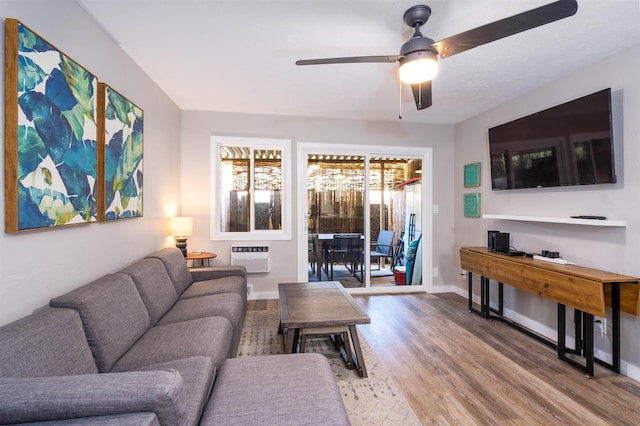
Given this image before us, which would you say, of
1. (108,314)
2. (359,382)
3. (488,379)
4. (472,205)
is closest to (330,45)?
(108,314)

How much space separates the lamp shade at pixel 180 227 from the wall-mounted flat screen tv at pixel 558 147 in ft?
12.1

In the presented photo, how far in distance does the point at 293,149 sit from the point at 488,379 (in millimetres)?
3291

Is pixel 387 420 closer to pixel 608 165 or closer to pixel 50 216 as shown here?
pixel 50 216

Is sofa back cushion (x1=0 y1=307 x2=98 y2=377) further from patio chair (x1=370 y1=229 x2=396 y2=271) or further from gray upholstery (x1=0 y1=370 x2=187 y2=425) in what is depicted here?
patio chair (x1=370 y1=229 x2=396 y2=271)

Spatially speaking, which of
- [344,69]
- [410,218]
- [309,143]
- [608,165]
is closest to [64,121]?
[344,69]

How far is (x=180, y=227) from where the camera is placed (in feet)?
10.9

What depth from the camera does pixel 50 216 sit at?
1.53 m

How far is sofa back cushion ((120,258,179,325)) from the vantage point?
2.08 metres

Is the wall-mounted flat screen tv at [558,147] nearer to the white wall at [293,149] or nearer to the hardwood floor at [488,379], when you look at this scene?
the white wall at [293,149]

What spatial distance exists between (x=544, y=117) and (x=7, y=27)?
152 inches

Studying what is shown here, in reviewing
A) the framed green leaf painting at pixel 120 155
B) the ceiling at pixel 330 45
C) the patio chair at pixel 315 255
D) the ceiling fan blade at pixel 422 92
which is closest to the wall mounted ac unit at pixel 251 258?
the patio chair at pixel 315 255

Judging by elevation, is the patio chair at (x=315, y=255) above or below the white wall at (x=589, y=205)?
below

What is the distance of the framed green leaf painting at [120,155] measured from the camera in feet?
6.70

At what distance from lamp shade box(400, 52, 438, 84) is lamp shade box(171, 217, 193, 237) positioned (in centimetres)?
272
